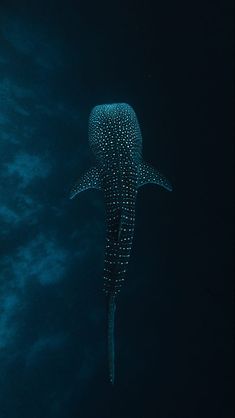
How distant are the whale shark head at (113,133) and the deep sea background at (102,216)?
4.07 ft

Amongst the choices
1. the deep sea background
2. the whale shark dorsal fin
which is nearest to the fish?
the whale shark dorsal fin

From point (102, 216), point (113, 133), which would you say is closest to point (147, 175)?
point (113, 133)

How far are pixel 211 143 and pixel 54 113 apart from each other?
2685 millimetres

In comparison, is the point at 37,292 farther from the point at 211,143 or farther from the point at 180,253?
the point at 211,143

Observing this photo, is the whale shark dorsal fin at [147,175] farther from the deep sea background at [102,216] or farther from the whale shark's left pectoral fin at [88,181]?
the deep sea background at [102,216]

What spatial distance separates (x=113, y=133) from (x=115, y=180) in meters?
0.61

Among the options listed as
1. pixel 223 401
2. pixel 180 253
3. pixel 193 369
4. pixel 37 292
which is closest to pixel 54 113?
pixel 37 292

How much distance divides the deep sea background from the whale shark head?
124 centimetres

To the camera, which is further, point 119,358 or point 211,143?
point 211,143

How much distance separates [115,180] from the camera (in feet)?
11.3

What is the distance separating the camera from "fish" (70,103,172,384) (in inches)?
127

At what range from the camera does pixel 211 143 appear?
5984 millimetres

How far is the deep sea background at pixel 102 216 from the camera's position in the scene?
4535 millimetres

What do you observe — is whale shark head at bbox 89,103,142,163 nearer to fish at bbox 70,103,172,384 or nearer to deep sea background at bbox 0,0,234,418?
fish at bbox 70,103,172,384
